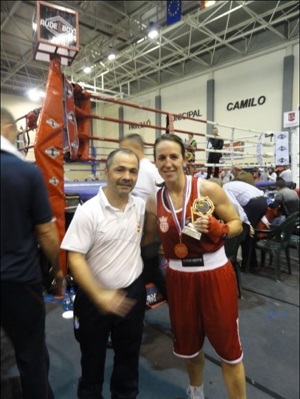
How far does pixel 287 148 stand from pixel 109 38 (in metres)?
7.12

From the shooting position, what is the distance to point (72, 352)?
205 centimetres

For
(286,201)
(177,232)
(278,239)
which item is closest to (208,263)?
Answer: (177,232)

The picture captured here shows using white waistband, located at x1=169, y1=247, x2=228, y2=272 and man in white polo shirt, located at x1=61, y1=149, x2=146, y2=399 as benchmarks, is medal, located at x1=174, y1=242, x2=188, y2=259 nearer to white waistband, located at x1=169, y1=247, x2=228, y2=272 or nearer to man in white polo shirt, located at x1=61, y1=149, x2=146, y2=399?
white waistband, located at x1=169, y1=247, x2=228, y2=272

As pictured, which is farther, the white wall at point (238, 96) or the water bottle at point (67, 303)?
the white wall at point (238, 96)

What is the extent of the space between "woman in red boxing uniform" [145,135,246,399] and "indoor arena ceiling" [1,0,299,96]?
597 centimetres

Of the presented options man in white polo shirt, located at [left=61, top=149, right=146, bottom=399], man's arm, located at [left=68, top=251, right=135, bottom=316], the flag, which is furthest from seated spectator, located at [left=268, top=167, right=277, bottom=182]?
man's arm, located at [left=68, top=251, right=135, bottom=316]

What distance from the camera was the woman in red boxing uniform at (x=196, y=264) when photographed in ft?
4.52

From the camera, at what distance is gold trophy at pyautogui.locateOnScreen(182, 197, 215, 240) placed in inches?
52.5

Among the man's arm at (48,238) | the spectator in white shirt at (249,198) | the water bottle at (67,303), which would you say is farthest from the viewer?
the spectator in white shirt at (249,198)

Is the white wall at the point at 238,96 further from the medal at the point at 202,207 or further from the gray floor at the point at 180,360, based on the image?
the medal at the point at 202,207

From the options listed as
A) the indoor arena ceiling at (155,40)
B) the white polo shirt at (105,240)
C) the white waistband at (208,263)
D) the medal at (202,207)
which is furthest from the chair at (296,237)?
the indoor arena ceiling at (155,40)

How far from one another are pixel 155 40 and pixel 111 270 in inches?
403

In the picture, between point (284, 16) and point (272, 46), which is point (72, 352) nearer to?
point (284, 16)

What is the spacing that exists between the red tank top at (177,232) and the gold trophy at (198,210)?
0.04m
